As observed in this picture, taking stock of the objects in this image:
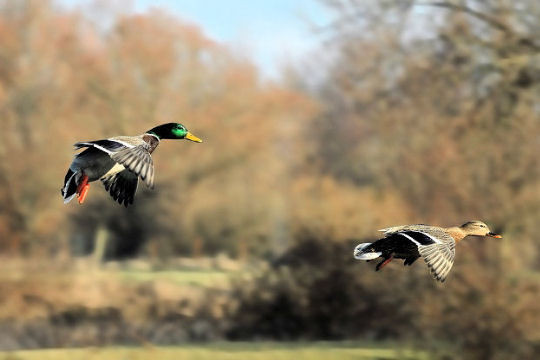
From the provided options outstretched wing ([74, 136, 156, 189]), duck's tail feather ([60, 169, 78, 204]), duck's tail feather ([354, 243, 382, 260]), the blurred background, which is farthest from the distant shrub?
outstretched wing ([74, 136, 156, 189])

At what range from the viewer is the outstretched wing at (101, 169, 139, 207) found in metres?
4.13

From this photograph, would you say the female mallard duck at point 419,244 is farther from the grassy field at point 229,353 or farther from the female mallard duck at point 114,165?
the grassy field at point 229,353

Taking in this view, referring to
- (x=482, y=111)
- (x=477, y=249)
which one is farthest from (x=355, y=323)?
(x=482, y=111)

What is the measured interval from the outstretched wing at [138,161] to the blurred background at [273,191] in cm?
1196

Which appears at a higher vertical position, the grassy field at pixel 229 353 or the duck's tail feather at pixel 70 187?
the grassy field at pixel 229 353

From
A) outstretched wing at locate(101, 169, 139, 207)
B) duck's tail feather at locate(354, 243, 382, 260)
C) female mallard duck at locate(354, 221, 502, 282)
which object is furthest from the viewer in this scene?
outstretched wing at locate(101, 169, 139, 207)

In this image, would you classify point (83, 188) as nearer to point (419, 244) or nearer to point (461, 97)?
point (419, 244)

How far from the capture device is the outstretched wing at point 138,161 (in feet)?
11.5

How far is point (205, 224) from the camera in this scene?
103 ft

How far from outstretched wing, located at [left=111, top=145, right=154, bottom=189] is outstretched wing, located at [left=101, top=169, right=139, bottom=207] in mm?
295

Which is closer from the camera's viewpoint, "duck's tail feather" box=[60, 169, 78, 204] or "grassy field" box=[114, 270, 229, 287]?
"duck's tail feather" box=[60, 169, 78, 204]

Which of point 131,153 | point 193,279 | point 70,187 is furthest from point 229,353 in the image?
point 131,153

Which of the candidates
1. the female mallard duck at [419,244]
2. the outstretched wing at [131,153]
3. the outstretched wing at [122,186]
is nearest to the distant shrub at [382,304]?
the female mallard duck at [419,244]

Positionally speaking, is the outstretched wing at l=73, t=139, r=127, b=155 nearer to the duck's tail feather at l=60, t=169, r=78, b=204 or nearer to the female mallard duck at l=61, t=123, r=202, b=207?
the female mallard duck at l=61, t=123, r=202, b=207
